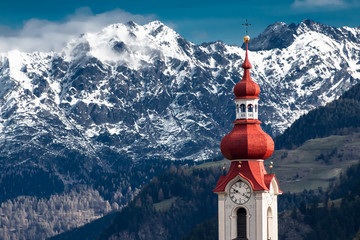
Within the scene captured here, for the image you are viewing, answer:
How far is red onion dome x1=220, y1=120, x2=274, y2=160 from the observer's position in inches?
5413

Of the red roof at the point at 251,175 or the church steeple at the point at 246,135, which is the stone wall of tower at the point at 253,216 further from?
the church steeple at the point at 246,135

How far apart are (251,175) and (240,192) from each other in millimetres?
2107

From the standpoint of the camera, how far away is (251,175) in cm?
13825

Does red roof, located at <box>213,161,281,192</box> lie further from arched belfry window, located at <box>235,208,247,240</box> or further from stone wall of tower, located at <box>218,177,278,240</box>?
arched belfry window, located at <box>235,208,247,240</box>

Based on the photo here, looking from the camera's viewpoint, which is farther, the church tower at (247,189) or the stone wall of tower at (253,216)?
the church tower at (247,189)

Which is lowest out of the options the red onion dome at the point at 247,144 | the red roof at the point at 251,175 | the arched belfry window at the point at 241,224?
the arched belfry window at the point at 241,224

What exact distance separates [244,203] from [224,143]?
662cm

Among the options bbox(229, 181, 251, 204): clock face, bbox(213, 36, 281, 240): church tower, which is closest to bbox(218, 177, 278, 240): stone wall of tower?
bbox(213, 36, 281, 240): church tower

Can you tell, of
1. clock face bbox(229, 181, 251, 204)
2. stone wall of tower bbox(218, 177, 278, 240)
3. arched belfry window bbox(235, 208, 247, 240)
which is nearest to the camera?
stone wall of tower bbox(218, 177, 278, 240)

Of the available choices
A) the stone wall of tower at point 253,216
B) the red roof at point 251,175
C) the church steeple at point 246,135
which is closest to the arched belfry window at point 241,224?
the stone wall of tower at point 253,216

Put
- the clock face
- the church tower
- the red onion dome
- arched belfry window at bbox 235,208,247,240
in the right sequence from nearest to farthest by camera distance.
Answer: the church tower < arched belfry window at bbox 235,208,247,240 < the red onion dome < the clock face

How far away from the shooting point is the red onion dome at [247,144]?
137500mm

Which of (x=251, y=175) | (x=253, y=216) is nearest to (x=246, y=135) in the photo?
(x=251, y=175)

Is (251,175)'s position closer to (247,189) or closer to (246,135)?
(247,189)
